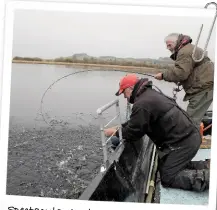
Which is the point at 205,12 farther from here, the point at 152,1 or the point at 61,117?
the point at 61,117

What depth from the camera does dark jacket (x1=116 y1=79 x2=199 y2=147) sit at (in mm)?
2641

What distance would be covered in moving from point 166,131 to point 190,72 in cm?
64

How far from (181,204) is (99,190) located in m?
0.65

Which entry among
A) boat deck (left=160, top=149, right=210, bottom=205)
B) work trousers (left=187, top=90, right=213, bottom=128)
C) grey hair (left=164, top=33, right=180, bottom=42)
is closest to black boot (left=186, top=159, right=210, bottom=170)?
boat deck (left=160, top=149, right=210, bottom=205)

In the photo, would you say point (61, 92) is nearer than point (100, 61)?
No

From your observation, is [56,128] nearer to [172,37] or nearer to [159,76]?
[159,76]

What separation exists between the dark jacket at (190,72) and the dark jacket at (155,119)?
1.18ft

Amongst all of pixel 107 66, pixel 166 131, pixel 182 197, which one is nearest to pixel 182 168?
pixel 182 197

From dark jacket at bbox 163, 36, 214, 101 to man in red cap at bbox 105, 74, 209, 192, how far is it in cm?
35

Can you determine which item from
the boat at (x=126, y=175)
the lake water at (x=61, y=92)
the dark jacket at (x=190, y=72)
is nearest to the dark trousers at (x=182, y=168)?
the boat at (x=126, y=175)

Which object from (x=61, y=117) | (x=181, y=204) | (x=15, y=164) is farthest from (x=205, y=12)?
(x=15, y=164)

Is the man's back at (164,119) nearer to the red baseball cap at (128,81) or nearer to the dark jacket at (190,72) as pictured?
the red baseball cap at (128,81)

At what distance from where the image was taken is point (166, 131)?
108 inches

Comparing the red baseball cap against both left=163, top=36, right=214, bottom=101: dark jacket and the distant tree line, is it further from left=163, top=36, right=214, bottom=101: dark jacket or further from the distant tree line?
left=163, top=36, right=214, bottom=101: dark jacket
